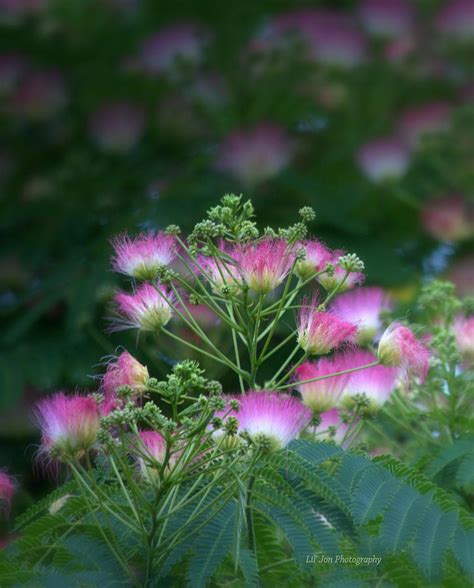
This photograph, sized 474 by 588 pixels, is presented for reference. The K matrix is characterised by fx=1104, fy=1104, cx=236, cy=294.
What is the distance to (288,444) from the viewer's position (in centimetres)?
168

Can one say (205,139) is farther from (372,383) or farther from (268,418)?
(268,418)

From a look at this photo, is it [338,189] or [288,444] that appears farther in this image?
[338,189]

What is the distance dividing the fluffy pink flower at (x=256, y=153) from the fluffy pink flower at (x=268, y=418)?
5.81 feet

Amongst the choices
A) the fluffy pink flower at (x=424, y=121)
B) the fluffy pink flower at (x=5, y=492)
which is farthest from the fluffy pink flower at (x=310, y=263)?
the fluffy pink flower at (x=424, y=121)

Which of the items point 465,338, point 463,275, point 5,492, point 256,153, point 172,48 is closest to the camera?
point 5,492

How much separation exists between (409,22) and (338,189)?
1.52 meters

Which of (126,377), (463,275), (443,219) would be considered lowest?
(126,377)

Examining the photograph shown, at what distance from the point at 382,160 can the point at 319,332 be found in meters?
1.89

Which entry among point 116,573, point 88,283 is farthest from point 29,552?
point 88,283

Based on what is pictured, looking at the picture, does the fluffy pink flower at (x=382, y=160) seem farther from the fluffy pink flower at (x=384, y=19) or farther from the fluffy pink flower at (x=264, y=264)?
the fluffy pink flower at (x=264, y=264)

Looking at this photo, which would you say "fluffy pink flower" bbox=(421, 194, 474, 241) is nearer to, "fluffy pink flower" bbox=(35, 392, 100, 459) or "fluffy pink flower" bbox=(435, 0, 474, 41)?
"fluffy pink flower" bbox=(435, 0, 474, 41)

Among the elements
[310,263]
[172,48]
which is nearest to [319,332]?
[310,263]

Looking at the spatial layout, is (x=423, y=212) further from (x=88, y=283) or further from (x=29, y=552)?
(x=29, y=552)

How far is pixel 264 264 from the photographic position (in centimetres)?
164
